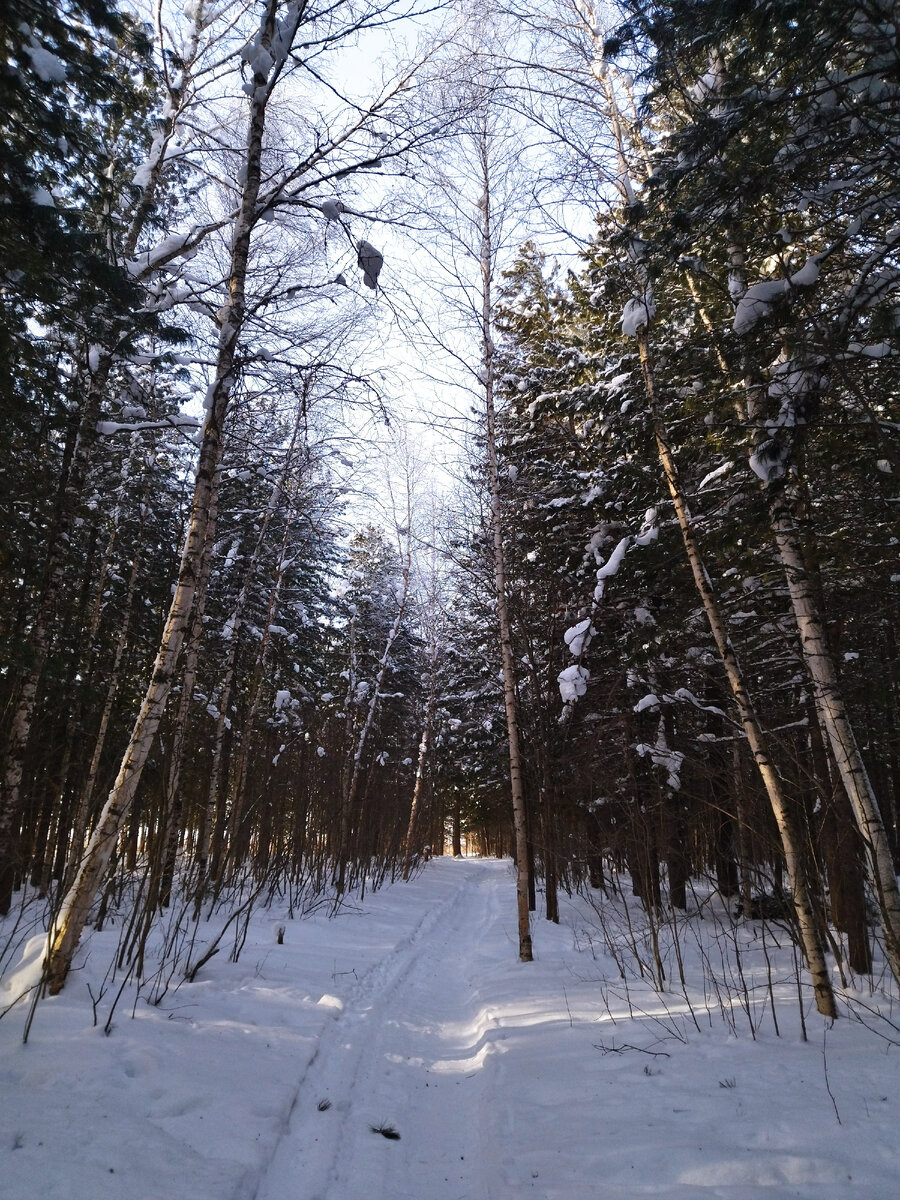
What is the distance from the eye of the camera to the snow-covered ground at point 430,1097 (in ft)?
8.51

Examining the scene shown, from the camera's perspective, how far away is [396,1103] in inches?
144

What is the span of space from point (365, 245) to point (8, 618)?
605 cm

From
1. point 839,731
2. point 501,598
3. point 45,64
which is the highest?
point 45,64

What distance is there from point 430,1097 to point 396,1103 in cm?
28

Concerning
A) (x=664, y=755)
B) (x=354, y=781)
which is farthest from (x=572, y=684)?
(x=354, y=781)

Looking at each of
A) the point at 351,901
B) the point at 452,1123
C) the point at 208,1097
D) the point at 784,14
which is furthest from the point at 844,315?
the point at 351,901

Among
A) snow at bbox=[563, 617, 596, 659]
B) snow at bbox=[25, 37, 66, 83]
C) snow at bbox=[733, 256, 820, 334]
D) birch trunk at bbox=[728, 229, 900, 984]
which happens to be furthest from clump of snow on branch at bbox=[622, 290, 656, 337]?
snow at bbox=[25, 37, 66, 83]

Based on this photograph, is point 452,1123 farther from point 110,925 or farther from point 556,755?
point 556,755

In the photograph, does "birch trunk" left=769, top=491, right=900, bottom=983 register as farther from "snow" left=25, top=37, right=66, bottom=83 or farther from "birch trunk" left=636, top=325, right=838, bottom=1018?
"snow" left=25, top=37, right=66, bottom=83

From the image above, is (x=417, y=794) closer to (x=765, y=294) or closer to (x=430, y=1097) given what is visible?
(x=430, y=1097)

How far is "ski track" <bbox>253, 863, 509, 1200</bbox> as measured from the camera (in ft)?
9.26

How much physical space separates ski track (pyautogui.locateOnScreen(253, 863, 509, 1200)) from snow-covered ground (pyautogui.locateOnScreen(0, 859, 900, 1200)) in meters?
0.02

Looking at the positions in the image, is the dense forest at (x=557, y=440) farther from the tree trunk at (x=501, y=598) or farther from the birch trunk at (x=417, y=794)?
the birch trunk at (x=417, y=794)

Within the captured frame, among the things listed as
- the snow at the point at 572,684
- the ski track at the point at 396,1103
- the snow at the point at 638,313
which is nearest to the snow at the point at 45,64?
the snow at the point at 638,313
